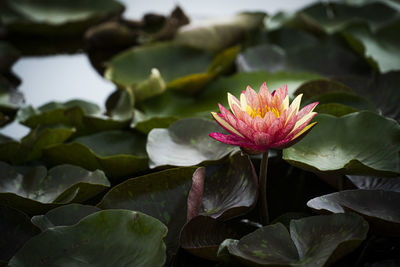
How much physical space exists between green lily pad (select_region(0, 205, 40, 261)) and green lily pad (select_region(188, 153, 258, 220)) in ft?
0.80

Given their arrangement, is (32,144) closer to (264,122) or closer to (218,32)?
(264,122)

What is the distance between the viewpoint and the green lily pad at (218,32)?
4.72ft

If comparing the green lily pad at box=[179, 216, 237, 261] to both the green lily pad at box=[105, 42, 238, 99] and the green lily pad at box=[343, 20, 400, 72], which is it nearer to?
the green lily pad at box=[105, 42, 238, 99]

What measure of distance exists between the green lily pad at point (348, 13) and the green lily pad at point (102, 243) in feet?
3.57

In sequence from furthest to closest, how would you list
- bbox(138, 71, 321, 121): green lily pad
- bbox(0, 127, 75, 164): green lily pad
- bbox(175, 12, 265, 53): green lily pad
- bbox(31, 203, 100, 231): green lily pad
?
bbox(175, 12, 265, 53): green lily pad → bbox(138, 71, 321, 121): green lily pad → bbox(0, 127, 75, 164): green lily pad → bbox(31, 203, 100, 231): green lily pad

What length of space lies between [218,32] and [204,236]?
94cm

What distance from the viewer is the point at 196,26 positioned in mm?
1464

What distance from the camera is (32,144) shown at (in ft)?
3.07

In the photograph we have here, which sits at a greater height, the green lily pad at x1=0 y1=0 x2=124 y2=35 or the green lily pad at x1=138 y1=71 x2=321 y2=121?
the green lily pad at x1=0 y1=0 x2=124 y2=35

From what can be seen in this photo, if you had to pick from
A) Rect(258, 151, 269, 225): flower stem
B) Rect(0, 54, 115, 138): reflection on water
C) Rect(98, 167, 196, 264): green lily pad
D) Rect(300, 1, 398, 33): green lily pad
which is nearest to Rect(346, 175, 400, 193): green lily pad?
Rect(258, 151, 269, 225): flower stem

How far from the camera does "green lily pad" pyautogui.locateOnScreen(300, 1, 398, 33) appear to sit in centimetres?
151

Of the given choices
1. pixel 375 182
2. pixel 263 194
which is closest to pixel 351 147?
pixel 375 182

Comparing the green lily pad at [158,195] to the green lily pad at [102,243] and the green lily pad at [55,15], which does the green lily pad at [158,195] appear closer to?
the green lily pad at [102,243]

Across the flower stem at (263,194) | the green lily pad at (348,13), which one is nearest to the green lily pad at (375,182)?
the flower stem at (263,194)
